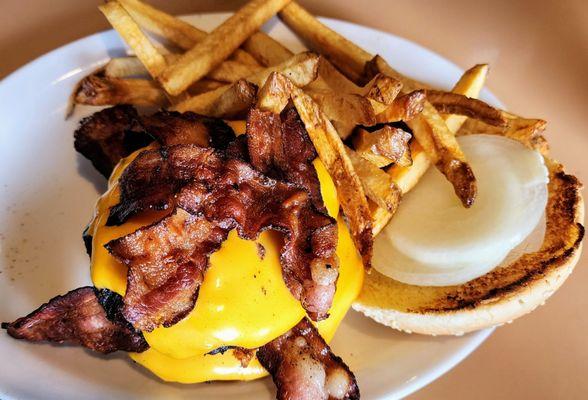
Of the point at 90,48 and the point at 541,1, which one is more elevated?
the point at 541,1

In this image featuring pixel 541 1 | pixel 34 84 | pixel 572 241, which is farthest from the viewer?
pixel 541 1

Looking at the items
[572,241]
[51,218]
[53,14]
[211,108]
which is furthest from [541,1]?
[51,218]

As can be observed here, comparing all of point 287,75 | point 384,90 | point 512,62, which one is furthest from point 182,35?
point 512,62

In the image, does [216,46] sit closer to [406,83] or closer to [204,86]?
[204,86]

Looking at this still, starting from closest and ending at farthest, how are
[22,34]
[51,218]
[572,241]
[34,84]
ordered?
1. [572,241]
2. [51,218]
3. [34,84]
4. [22,34]

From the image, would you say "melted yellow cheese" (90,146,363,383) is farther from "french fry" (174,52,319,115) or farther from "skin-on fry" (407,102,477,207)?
"skin-on fry" (407,102,477,207)

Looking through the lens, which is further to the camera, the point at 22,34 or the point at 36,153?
the point at 22,34

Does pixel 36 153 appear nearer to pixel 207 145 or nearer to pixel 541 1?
pixel 207 145
